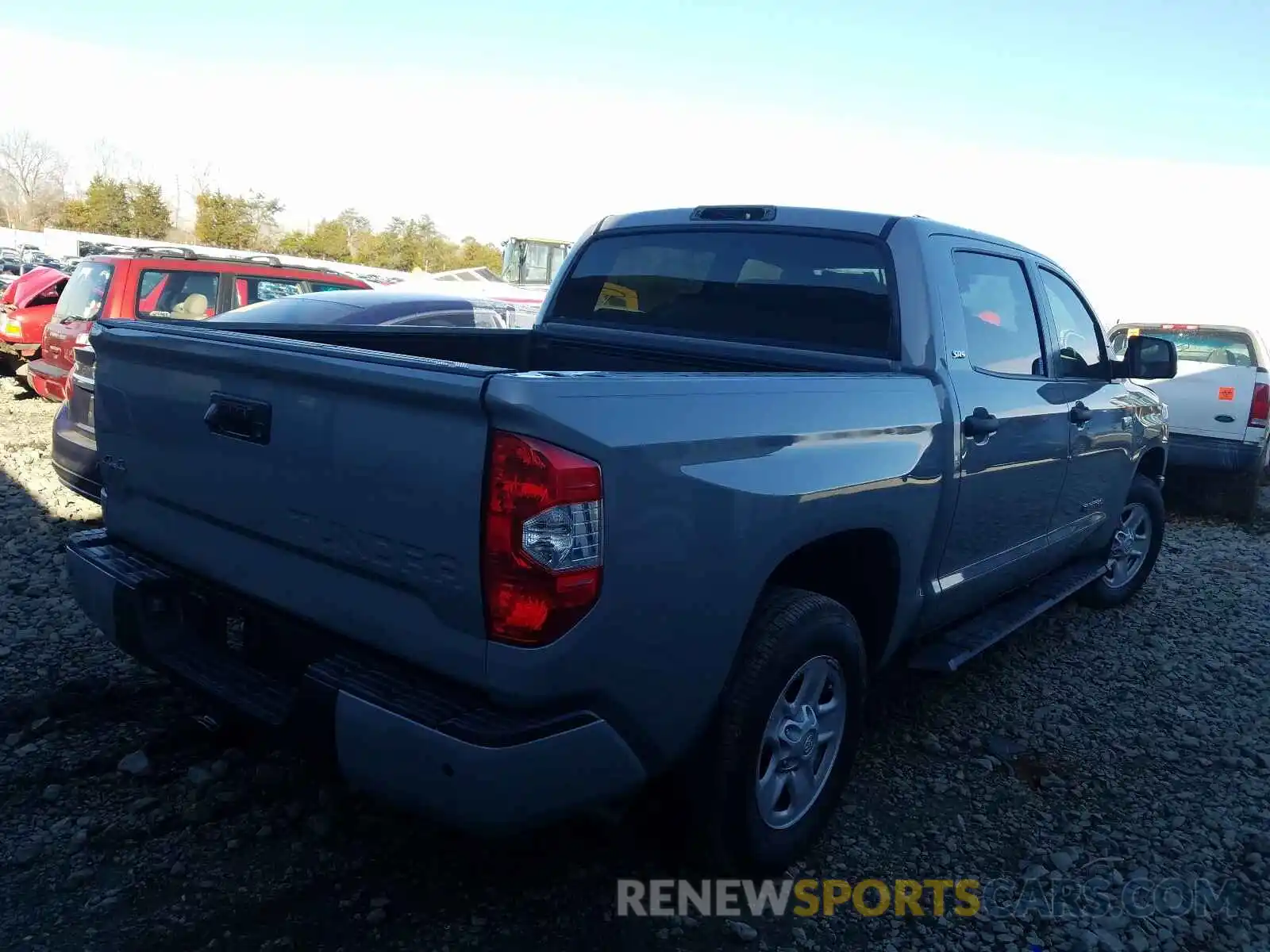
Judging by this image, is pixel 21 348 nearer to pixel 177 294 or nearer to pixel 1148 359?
pixel 177 294

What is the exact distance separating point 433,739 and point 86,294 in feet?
26.3

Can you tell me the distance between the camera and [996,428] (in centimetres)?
344

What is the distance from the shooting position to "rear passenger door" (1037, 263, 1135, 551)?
429cm

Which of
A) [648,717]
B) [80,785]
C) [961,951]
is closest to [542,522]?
[648,717]

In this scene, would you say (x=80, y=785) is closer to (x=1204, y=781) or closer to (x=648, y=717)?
(x=648, y=717)

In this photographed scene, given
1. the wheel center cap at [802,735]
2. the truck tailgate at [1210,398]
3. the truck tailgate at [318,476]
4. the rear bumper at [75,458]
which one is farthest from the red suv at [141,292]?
the truck tailgate at [1210,398]

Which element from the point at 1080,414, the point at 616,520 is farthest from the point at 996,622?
the point at 616,520

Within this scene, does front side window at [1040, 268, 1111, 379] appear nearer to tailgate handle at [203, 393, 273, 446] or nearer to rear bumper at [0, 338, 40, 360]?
tailgate handle at [203, 393, 273, 446]

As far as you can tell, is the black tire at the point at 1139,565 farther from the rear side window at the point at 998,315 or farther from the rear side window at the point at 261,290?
the rear side window at the point at 261,290

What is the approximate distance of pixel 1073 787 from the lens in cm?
357

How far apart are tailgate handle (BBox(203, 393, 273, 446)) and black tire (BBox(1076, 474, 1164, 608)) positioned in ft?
15.2

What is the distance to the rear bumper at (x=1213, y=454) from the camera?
8.20 meters

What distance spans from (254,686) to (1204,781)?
136 inches

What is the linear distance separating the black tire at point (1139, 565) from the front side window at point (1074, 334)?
100 cm
